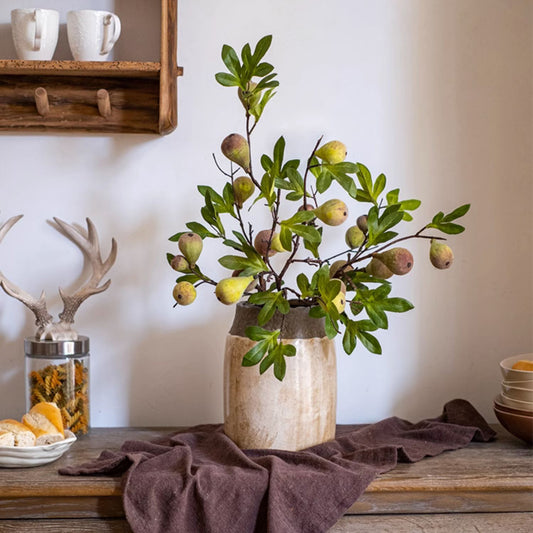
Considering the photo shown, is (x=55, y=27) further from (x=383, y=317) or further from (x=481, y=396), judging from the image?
(x=481, y=396)

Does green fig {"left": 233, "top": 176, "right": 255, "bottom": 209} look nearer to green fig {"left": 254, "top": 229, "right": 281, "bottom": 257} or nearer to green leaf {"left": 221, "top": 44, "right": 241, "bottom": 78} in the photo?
green fig {"left": 254, "top": 229, "right": 281, "bottom": 257}

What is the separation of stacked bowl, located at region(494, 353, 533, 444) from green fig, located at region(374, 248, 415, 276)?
35 centimetres

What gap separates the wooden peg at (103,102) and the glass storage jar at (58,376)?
1.58ft

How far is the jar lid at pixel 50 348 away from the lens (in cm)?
147

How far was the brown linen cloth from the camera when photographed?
3.76 ft

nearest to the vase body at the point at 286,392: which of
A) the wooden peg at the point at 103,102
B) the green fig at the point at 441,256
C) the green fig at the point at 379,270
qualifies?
the green fig at the point at 379,270

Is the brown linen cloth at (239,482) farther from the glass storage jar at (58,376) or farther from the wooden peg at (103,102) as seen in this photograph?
the wooden peg at (103,102)

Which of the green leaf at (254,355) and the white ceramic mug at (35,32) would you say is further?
the white ceramic mug at (35,32)

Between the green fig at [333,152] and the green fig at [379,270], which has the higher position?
the green fig at [333,152]

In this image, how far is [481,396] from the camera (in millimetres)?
1702

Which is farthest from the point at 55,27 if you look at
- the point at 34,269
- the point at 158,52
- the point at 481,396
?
the point at 481,396

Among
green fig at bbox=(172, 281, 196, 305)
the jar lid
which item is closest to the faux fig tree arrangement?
green fig at bbox=(172, 281, 196, 305)

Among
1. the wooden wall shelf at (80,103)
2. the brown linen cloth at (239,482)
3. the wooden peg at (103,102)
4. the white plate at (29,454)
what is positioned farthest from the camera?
the wooden wall shelf at (80,103)

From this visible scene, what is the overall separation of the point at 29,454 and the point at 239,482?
0.37 meters
